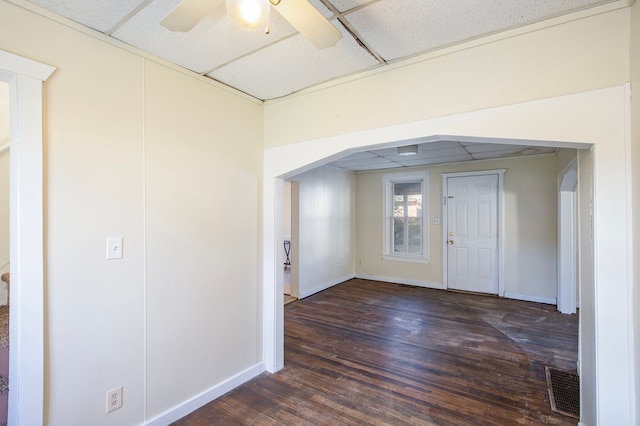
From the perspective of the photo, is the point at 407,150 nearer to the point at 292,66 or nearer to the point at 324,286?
the point at 292,66

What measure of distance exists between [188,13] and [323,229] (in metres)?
4.70

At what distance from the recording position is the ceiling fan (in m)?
1.14

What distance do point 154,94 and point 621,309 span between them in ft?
9.59

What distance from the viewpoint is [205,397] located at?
231 cm

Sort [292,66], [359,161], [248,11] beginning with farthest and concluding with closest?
[359,161] → [292,66] → [248,11]

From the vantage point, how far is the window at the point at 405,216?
6.05 meters

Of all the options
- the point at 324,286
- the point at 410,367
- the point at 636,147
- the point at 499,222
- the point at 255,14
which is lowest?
the point at 410,367

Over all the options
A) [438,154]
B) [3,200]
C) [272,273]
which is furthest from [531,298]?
[3,200]

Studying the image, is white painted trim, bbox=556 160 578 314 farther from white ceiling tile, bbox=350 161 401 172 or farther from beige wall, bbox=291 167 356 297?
beige wall, bbox=291 167 356 297

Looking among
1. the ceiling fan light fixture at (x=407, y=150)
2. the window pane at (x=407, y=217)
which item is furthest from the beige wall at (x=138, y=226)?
the window pane at (x=407, y=217)

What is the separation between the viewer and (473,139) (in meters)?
1.93

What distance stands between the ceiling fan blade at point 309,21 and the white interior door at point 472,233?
4.88m

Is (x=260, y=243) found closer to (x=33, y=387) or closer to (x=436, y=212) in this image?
(x=33, y=387)

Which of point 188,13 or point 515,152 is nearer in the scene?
point 188,13
